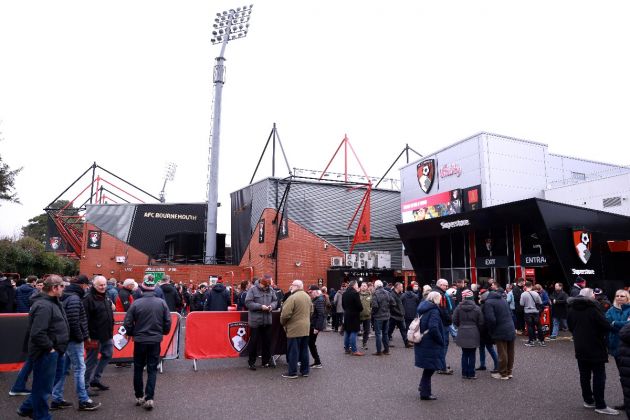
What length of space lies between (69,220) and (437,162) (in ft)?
129

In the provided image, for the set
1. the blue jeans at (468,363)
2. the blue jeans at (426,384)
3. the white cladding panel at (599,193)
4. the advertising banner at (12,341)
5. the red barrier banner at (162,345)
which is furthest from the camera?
the white cladding panel at (599,193)

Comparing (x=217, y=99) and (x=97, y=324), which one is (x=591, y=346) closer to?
(x=97, y=324)

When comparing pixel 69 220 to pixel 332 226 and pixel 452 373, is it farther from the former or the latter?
pixel 452 373

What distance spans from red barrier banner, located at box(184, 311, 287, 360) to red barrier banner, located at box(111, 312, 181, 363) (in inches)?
10.9

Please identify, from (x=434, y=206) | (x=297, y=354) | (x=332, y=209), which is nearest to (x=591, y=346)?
A: (x=297, y=354)

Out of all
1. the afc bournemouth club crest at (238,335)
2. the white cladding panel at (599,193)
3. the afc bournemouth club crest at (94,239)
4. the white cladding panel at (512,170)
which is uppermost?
the white cladding panel at (512,170)

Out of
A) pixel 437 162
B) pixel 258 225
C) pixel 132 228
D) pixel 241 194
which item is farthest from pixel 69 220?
pixel 437 162

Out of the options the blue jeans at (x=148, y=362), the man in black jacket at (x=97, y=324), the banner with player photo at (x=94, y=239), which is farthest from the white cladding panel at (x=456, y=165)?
the banner with player photo at (x=94, y=239)

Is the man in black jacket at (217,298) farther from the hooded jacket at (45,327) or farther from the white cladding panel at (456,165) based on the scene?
the white cladding panel at (456,165)

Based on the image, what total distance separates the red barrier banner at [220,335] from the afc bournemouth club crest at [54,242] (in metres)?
45.7

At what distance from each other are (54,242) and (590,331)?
172 ft

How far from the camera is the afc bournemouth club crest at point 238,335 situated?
10633mm

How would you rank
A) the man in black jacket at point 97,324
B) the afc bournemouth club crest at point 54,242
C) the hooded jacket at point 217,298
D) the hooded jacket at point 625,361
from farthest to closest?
the afc bournemouth club crest at point 54,242 < the hooded jacket at point 217,298 < the man in black jacket at point 97,324 < the hooded jacket at point 625,361

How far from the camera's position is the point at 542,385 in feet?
27.9
